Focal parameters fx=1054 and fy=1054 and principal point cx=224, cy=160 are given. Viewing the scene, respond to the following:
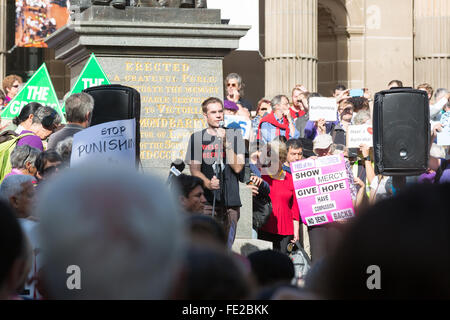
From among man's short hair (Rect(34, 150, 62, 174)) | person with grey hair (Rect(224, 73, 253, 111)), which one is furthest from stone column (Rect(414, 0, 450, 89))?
man's short hair (Rect(34, 150, 62, 174))

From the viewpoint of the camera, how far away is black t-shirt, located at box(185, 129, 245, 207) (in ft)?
31.1

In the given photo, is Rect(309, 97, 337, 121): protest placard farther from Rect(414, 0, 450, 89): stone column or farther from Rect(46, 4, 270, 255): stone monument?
Rect(414, 0, 450, 89): stone column

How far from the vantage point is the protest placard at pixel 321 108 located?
44.4 ft

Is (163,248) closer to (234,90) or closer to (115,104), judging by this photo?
(115,104)

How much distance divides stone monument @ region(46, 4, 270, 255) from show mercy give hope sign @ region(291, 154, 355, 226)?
4.33ft

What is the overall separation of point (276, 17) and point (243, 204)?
644 inches

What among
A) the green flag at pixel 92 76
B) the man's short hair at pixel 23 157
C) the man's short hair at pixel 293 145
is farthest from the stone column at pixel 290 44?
the man's short hair at pixel 23 157

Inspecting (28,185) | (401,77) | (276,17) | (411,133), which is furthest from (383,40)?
(28,185)

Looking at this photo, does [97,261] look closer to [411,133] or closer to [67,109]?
[67,109]

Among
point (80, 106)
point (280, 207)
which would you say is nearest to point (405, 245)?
point (80, 106)

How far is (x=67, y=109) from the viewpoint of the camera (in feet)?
26.8

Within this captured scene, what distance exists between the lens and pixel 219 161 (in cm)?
957

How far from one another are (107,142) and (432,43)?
882 inches

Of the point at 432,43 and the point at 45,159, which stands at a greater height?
the point at 432,43
